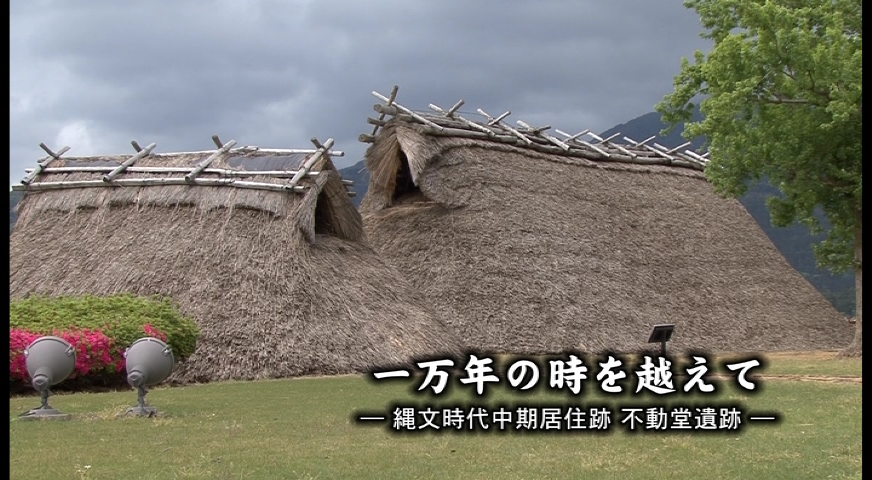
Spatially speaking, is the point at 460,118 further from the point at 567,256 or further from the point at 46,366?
the point at 46,366

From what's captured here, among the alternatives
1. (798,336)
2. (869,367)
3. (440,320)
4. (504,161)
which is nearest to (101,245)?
(440,320)

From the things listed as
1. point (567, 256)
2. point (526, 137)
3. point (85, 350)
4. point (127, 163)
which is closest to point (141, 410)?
point (85, 350)

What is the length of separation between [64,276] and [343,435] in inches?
→ 433

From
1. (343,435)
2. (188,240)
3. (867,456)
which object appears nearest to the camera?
(867,456)

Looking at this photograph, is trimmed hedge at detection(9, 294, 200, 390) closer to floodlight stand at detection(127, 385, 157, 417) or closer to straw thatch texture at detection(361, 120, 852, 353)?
floodlight stand at detection(127, 385, 157, 417)

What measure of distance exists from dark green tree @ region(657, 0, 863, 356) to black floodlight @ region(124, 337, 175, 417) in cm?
1297

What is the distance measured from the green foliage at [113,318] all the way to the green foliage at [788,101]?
11679 millimetres

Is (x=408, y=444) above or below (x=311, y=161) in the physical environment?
below

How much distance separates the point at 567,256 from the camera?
23641 millimetres

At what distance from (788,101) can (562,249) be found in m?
6.46

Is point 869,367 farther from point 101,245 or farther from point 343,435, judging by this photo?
point 101,245

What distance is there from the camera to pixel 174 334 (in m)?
15.2

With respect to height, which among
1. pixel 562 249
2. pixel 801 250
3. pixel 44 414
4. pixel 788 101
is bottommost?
pixel 44 414

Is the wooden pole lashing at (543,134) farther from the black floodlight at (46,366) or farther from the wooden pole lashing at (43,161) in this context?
the black floodlight at (46,366)
